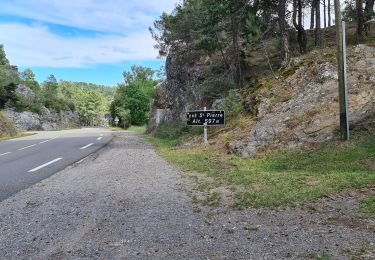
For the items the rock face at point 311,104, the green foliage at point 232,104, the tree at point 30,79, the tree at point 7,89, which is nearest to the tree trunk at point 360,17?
the rock face at point 311,104

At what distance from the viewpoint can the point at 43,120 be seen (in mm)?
71688

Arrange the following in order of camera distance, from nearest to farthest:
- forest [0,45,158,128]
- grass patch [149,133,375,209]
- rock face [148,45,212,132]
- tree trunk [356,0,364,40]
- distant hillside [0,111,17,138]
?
grass patch [149,133,375,209] → tree trunk [356,0,364,40] → rock face [148,45,212,132] → distant hillside [0,111,17,138] → forest [0,45,158,128]

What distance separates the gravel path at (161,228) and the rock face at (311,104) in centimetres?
479

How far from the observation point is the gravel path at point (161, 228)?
14.7 feet

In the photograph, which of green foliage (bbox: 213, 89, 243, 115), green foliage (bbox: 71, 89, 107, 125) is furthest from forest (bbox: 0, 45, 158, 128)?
green foliage (bbox: 213, 89, 243, 115)

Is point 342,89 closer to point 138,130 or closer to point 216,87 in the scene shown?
point 216,87

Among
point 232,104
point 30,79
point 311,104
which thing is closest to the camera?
point 311,104

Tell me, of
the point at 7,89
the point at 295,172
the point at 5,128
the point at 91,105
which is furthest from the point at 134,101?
the point at 295,172

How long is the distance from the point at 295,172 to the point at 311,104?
4.75 metres

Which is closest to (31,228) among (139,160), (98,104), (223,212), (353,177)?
(223,212)

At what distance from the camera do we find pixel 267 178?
843 centimetres

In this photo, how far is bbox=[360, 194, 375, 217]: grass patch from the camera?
5.64 meters

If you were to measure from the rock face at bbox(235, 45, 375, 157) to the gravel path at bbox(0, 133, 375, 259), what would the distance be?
4786 millimetres

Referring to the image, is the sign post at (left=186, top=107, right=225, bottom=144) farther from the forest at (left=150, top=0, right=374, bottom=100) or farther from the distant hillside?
the distant hillside
